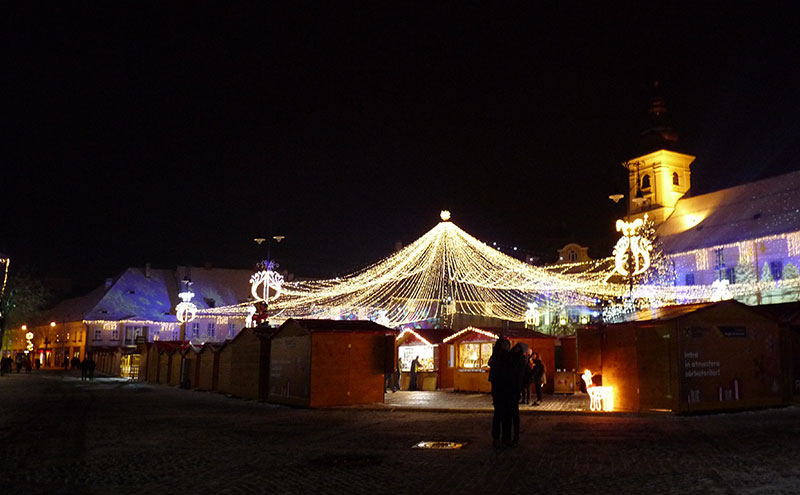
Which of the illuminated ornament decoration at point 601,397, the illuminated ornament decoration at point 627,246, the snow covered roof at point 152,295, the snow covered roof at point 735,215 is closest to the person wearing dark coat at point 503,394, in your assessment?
the illuminated ornament decoration at point 601,397

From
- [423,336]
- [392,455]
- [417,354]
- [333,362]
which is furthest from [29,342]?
[392,455]

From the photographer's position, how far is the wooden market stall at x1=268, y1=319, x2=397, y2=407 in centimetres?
2072

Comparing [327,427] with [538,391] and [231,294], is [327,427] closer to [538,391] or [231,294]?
[538,391]

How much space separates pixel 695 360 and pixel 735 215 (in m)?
37.8

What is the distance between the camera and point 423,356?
30.6 metres

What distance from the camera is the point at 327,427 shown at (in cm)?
1462

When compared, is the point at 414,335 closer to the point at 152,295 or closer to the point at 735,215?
the point at 735,215

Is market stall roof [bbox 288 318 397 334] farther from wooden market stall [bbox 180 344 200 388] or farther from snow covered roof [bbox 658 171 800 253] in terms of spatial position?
snow covered roof [bbox 658 171 800 253]

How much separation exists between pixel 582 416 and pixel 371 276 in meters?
14.8

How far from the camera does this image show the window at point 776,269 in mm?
44094

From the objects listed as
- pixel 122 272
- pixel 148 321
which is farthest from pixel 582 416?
pixel 122 272

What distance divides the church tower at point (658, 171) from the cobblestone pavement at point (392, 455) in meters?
49.6

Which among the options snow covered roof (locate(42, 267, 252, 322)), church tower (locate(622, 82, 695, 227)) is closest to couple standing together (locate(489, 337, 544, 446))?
church tower (locate(622, 82, 695, 227))

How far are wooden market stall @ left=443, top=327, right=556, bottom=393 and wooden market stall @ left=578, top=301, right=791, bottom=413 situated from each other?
309 inches
